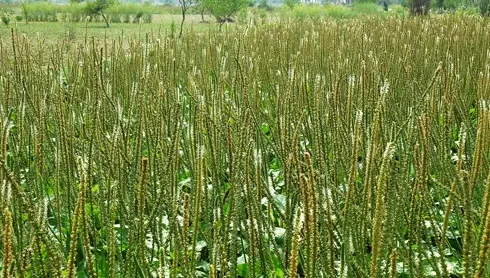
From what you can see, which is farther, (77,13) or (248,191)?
(77,13)

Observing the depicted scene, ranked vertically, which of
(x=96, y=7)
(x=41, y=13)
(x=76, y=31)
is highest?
(x=96, y=7)

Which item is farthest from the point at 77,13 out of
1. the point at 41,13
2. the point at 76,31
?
the point at 76,31

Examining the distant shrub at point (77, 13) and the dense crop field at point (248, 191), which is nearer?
the dense crop field at point (248, 191)

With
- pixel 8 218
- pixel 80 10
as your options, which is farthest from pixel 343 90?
pixel 80 10

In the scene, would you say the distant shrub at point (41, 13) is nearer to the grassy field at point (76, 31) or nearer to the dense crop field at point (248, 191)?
the grassy field at point (76, 31)

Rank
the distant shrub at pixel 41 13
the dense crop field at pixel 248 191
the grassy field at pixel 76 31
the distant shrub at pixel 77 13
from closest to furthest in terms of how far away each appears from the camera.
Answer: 1. the dense crop field at pixel 248 191
2. the grassy field at pixel 76 31
3. the distant shrub at pixel 77 13
4. the distant shrub at pixel 41 13

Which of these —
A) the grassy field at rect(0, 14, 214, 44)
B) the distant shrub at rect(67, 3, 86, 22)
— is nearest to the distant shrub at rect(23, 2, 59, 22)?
the distant shrub at rect(67, 3, 86, 22)

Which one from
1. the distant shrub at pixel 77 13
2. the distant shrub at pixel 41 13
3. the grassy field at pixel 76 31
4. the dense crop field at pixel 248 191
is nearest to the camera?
the dense crop field at pixel 248 191

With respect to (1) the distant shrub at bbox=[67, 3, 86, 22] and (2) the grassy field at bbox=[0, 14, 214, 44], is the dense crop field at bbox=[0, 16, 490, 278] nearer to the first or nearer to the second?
(2) the grassy field at bbox=[0, 14, 214, 44]

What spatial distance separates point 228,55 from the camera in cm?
453

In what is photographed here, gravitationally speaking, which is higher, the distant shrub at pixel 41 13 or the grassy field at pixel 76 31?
the distant shrub at pixel 41 13

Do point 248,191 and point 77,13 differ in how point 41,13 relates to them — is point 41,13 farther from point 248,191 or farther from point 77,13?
point 248,191

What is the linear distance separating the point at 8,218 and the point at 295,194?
0.75 meters

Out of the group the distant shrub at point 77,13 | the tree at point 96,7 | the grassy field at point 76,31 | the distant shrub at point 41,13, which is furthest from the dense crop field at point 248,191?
the distant shrub at point 41,13
